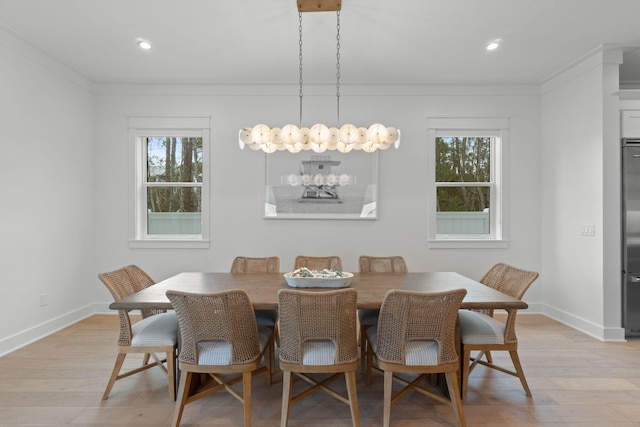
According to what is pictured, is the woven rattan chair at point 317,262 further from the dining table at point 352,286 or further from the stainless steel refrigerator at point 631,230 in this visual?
the stainless steel refrigerator at point 631,230

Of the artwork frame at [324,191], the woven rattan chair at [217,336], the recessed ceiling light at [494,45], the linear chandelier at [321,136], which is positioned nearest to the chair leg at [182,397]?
the woven rattan chair at [217,336]

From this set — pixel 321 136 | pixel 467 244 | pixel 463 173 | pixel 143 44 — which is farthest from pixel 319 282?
pixel 463 173

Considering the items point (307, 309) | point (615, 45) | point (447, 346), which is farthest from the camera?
point (615, 45)

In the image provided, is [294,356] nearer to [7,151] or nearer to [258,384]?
[258,384]

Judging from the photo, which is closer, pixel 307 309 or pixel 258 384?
pixel 307 309

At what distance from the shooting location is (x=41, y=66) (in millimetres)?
Answer: 3723

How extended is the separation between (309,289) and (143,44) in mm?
2782

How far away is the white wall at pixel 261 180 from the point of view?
4531 millimetres

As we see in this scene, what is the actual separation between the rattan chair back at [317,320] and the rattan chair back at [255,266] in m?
1.50

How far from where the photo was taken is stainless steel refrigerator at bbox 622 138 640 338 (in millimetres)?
3662

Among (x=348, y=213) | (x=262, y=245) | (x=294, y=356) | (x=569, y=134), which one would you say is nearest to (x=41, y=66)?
(x=262, y=245)

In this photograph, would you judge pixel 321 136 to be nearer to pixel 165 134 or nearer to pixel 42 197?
pixel 165 134

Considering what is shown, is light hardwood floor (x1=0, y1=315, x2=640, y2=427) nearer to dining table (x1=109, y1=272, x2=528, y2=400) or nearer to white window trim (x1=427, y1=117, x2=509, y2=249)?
dining table (x1=109, y1=272, x2=528, y2=400)

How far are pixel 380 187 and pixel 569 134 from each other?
2126mm
